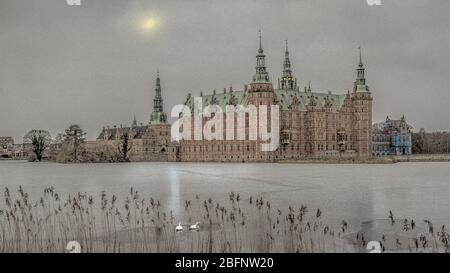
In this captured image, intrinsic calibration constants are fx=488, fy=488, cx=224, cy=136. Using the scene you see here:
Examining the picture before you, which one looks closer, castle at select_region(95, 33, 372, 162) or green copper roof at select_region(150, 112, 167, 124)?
green copper roof at select_region(150, 112, 167, 124)

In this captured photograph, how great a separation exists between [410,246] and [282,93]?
35.5 m

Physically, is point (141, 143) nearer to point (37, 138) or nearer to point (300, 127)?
point (37, 138)

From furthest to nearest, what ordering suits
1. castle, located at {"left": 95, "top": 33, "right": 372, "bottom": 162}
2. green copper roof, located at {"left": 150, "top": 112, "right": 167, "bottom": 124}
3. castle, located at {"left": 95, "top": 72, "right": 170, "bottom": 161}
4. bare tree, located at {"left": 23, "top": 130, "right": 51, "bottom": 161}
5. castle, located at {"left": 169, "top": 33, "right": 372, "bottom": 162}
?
castle, located at {"left": 169, "top": 33, "right": 372, "bottom": 162}
castle, located at {"left": 95, "top": 33, "right": 372, "bottom": 162}
castle, located at {"left": 95, "top": 72, "right": 170, "bottom": 161}
green copper roof, located at {"left": 150, "top": 112, "right": 167, "bottom": 124}
bare tree, located at {"left": 23, "top": 130, "right": 51, "bottom": 161}

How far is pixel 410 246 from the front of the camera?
536 cm

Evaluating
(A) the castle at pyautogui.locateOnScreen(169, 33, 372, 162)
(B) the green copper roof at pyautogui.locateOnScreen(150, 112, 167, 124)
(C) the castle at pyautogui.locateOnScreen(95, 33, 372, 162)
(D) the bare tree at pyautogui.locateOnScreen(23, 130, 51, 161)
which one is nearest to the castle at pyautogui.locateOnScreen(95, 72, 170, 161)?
(C) the castle at pyautogui.locateOnScreen(95, 33, 372, 162)

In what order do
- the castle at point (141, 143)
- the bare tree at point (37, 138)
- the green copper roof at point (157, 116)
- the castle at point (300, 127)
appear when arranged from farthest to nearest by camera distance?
the castle at point (300, 127) → the castle at point (141, 143) → the green copper roof at point (157, 116) → the bare tree at point (37, 138)

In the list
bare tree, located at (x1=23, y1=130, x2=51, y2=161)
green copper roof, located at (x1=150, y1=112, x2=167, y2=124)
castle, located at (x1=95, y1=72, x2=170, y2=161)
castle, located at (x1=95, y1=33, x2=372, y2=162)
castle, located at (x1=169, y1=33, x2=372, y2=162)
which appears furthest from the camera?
castle, located at (x1=169, y1=33, x2=372, y2=162)

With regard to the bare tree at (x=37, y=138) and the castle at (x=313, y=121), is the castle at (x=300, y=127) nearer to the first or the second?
the castle at (x=313, y=121)

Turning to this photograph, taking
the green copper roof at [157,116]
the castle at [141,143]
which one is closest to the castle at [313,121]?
the castle at [141,143]

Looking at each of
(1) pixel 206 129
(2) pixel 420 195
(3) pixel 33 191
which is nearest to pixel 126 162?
(1) pixel 206 129

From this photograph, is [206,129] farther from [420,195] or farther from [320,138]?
[320,138]

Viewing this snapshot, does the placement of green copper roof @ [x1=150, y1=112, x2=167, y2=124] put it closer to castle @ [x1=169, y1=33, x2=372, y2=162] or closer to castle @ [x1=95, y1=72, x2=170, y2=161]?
castle @ [x1=95, y1=72, x2=170, y2=161]

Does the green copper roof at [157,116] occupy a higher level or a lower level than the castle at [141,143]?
higher

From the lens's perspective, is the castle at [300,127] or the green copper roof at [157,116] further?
the castle at [300,127]
